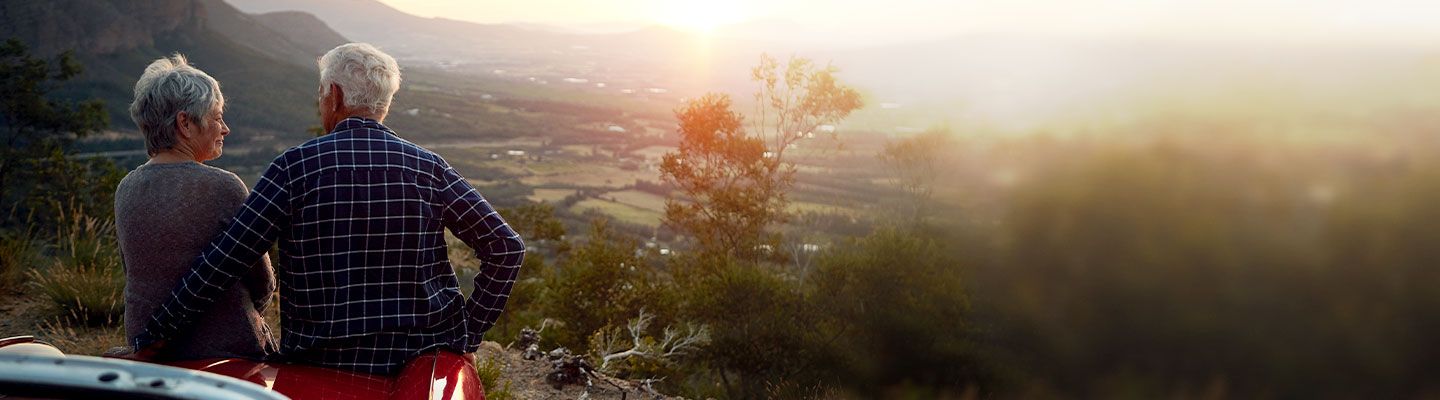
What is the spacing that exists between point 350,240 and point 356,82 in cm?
47

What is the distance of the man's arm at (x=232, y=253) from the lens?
2.35m

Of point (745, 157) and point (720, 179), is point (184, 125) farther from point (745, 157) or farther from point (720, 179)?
point (720, 179)

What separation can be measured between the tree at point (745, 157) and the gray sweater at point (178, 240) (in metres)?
14.0

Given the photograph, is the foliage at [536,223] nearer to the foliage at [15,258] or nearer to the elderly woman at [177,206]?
the foliage at [15,258]

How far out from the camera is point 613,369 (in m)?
8.02

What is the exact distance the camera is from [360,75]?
8.28 ft

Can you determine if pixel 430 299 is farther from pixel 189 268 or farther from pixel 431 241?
pixel 189 268

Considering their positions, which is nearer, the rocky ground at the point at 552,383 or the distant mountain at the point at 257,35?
the rocky ground at the point at 552,383

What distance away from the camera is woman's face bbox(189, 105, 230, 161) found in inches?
99.9

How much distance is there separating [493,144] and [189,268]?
7767 centimetres

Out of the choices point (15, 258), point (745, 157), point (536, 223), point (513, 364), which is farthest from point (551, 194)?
point (513, 364)

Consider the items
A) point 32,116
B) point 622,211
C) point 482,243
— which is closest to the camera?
point 482,243

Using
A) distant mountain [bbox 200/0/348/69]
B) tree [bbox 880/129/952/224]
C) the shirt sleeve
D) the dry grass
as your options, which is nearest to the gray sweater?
the shirt sleeve

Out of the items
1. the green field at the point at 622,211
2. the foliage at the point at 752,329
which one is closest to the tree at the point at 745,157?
the foliage at the point at 752,329
